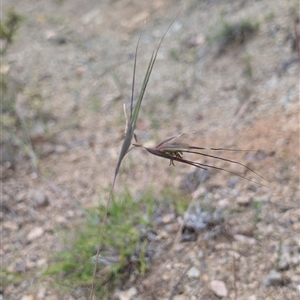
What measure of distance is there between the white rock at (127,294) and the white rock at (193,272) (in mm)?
190

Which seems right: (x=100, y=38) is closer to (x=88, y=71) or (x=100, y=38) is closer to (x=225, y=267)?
(x=88, y=71)

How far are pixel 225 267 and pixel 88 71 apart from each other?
1.78m

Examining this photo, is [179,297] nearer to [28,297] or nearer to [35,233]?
[28,297]

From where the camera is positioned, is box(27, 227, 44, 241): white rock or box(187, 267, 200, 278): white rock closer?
box(187, 267, 200, 278): white rock

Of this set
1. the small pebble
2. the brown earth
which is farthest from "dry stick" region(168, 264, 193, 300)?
the small pebble

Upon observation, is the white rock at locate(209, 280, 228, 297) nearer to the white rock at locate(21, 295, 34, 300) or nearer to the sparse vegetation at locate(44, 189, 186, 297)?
the sparse vegetation at locate(44, 189, 186, 297)

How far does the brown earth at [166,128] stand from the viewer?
1.58 metres

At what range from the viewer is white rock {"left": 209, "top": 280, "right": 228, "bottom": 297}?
1.46 meters

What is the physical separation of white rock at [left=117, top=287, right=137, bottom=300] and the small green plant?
1.8 inches

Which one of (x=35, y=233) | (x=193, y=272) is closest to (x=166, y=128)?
(x=35, y=233)

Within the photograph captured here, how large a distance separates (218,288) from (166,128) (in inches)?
41.0

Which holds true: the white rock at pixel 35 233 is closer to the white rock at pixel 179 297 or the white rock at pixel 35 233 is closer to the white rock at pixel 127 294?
the white rock at pixel 127 294

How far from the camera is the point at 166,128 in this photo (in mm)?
2350

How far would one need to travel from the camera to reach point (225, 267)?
1.53 meters
